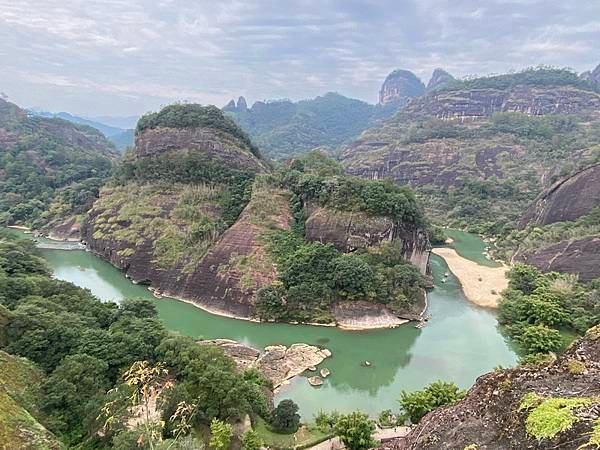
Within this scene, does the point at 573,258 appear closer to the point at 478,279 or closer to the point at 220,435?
the point at 478,279

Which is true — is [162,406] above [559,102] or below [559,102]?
below

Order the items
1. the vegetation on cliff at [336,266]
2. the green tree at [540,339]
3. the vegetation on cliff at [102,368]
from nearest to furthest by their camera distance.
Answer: the vegetation on cliff at [102,368], the green tree at [540,339], the vegetation on cliff at [336,266]

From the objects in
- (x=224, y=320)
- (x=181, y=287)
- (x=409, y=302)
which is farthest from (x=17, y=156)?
(x=409, y=302)

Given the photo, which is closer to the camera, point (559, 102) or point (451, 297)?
point (451, 297)

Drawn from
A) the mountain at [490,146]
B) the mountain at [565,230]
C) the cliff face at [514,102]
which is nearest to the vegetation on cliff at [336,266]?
the mountain at [565,230]

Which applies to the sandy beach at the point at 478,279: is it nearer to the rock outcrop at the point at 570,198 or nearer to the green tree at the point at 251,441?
the rock outcrop at the point at 570,198

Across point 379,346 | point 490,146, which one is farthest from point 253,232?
point 490,146

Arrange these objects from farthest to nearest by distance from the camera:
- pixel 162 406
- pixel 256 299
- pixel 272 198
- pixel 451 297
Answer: pixel 272 198 < pixel 451 297 < pixel 256 299 < pixel 162 406

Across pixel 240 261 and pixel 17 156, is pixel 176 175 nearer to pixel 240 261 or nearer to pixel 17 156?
pixel 240 261
